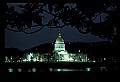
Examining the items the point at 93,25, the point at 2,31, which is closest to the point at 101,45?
the point at 93,25

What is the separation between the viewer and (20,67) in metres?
2.44

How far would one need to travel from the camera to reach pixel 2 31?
247 centimetres

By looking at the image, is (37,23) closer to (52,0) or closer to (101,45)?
(52,0)

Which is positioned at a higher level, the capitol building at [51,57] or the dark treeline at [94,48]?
the dark treeline at [94,48]

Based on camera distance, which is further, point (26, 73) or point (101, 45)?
point (101, 45)

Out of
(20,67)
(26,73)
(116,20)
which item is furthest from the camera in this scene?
(116,20)

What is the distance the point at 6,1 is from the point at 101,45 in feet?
4.33

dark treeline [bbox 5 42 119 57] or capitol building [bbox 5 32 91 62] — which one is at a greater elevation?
dark treeline [bbox 5 42 119 57]

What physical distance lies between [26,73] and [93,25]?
1.05m

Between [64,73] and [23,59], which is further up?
[23,59]

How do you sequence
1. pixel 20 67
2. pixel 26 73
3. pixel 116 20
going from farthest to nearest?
1. pixel 116 20
2. pixel 20 67
3. pixel 26 73

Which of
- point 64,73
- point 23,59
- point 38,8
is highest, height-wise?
point 38,8

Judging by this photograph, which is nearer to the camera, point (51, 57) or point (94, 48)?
point (94, 48)

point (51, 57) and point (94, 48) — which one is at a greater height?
point (94, 48)
